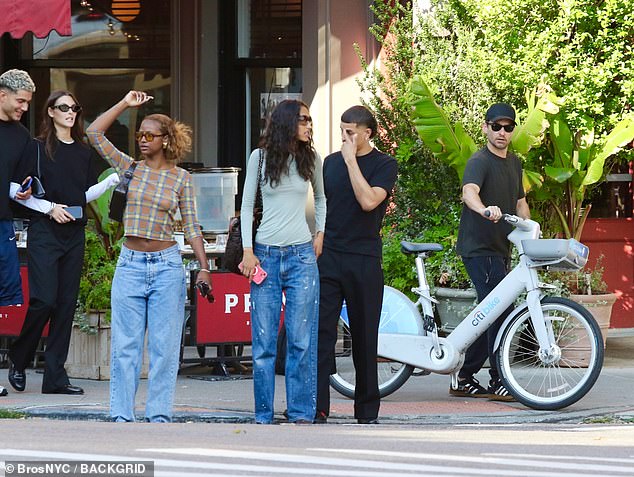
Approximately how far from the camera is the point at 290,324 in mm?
7805

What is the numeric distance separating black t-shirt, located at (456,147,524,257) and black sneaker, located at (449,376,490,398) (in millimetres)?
930

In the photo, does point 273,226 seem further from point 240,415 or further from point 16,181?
point 16,181

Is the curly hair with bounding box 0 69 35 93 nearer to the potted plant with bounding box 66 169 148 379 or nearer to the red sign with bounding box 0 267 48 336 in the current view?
the potted plant with bounding box 66 169 148 379

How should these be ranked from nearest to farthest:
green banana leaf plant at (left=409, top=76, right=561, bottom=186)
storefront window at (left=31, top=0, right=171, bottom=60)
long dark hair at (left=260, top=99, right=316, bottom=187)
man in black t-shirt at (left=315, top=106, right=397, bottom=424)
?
long dark hair at (left=260, top=99, right=316, bottom=187) → man in black t-shirt at (left=315, top=106, right=397, bottom=424) → green banana leaf plant at (left=409, top=76, right=561, bottom=186) → storefront window at (left=31, top=0, right=171, bottom=60)

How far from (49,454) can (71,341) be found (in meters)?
4.75

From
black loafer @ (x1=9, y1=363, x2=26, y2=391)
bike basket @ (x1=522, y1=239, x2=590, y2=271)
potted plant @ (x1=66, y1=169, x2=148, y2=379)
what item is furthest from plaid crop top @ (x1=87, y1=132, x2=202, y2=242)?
potted plant @ (x1=66, y1=169, x2=148, y2=379)

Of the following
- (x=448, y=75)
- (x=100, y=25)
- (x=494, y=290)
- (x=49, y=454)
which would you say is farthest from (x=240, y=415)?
(x=100, y=25)

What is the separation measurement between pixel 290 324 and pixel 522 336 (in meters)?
1.82

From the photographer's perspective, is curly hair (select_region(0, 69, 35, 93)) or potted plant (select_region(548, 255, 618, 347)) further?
potted plant (select_region(548, 255, 618, 347))

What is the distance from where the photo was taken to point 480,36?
11656mm

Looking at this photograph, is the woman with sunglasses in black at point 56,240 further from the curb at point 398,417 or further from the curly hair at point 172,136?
the curly hair at point 172,136

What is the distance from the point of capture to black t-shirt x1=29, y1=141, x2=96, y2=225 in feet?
29.9

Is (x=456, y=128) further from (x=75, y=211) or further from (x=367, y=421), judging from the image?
(x=367, y=421)

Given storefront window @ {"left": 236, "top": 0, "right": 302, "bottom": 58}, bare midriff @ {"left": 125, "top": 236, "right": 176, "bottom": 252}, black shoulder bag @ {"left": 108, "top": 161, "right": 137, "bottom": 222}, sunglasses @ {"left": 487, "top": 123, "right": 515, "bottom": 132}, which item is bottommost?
bare midriff @ {"left": 125, "top": 236, "right": 176, "bottom": 252}
